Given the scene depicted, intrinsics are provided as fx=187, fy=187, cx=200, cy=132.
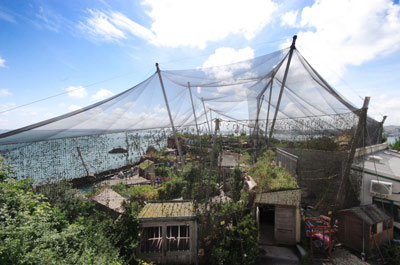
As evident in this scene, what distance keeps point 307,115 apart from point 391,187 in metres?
2.94

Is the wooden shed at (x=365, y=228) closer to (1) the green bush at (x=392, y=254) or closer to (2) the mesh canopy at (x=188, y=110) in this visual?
(1) the green bush at (x=392, y=254)

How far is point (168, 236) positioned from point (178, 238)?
9.6 inches

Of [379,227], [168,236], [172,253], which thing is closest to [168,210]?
[168,236]

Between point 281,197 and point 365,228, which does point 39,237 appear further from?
point 365,228

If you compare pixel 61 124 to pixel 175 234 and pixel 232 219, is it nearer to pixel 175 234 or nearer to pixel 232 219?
pixel 175 234

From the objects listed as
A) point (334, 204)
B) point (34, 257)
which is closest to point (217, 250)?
point (334, 204)

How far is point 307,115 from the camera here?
15.4ft

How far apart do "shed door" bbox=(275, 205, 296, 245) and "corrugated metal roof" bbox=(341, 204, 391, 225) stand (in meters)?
1.36

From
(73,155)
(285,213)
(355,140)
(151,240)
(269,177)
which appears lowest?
(151,240)

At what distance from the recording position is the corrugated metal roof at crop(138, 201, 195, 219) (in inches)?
161

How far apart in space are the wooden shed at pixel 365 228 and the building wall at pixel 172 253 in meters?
3.85

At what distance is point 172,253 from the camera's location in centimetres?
418

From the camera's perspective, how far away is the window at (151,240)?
4.14 metres

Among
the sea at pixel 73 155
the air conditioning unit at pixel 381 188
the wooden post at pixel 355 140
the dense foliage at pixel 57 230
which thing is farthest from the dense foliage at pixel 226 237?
the air conditioning unit at pixel 381 188
